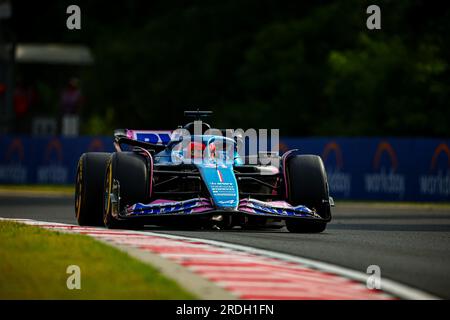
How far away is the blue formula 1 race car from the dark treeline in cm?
2858

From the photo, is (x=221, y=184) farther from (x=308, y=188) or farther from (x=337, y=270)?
(x=337, y=270)

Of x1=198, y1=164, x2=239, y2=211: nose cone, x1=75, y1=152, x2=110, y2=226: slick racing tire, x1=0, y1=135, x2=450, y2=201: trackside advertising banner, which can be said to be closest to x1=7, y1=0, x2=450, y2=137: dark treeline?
x1=0, y1=135, x2=450, y2=201: trackside advertising banner

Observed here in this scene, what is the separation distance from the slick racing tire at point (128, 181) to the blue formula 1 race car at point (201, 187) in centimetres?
1

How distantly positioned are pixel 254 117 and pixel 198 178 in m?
39.5

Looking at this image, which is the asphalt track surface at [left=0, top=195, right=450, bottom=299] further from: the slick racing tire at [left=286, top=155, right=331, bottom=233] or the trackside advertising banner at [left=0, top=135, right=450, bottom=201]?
the trackside advertising banner at [left=0, top=135, right=450, bottom=201]

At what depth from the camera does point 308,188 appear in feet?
52.3

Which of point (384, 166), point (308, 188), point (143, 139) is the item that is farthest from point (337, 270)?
point (384, 166)

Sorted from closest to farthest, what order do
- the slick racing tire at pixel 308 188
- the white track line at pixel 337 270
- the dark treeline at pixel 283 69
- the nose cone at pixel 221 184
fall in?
the white track line at pixel 337 270 → the nose cone at pixel 221 184 → the slick racing tire at pixel 308 188 → the dark treeline at pixel 283 69

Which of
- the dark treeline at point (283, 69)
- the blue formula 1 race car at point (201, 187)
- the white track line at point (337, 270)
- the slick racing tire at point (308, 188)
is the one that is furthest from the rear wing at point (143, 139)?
the dark treeline at point (283, 69)

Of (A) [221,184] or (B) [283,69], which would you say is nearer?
(A) [221,184]

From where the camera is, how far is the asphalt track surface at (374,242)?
11.5 m

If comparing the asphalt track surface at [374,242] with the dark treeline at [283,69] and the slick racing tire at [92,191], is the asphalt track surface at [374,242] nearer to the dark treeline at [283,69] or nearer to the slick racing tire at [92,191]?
the slick racing tire at [92,191]

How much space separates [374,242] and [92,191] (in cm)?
376

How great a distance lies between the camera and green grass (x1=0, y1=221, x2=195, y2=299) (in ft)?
30.6
